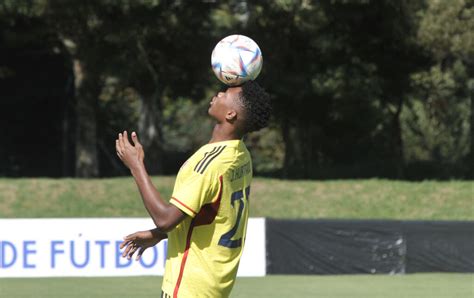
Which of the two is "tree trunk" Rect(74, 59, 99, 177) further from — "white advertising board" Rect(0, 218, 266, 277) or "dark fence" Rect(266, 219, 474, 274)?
"dark fence" Rect(266, 219, 474, 274)

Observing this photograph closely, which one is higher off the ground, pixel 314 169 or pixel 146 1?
pixel 146 1

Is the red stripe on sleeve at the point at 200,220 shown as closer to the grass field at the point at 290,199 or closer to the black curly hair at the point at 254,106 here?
the black curly hair at the point at 254,106

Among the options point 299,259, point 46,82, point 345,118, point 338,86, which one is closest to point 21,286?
point 299,259

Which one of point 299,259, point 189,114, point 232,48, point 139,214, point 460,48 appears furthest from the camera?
point 189,114

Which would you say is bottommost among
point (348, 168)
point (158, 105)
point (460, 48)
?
point (348, 168)

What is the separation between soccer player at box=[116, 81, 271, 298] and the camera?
15.4ft

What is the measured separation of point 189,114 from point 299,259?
4753cm

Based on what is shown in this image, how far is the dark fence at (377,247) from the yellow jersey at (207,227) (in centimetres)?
1335

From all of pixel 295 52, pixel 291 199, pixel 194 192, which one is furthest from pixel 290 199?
pixel 194 192

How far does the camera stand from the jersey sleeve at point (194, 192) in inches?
184

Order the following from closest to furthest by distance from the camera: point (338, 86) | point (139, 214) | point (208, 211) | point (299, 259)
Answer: point (208, 211) < point (299, 259) < point (139, 214) < point (338, 86)

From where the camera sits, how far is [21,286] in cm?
1582

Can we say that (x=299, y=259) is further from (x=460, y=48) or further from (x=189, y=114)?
(x=189, y=114)

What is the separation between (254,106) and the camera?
4.95 m
